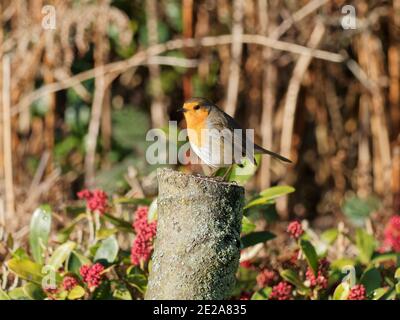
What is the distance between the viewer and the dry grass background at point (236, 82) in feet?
15.7

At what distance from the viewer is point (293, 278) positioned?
2934 mm

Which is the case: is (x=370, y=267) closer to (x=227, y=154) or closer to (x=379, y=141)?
(x=227, y=154)

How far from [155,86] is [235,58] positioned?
61 centimetres

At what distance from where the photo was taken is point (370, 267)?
3.09 m

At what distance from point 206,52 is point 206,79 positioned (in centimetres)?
17

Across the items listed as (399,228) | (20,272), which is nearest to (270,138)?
(399,228)

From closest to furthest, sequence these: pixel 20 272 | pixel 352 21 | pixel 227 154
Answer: pixel 20 272 < pixel 227 154 < pixel 352 21

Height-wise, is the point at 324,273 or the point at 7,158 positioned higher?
the point at 7,158

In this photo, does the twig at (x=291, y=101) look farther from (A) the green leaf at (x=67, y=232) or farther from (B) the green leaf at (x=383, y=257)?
(A) the green leaf at (x=67, y=232)

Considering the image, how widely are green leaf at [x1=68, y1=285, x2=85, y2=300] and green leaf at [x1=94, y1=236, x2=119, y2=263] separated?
0.23 meters

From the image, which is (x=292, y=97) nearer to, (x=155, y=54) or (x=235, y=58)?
(x=235, y=58)

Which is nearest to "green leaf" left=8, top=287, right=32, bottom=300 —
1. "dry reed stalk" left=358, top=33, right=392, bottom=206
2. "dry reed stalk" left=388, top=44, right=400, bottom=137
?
"dry reed stalk" left=358, top=33, right=392, bottom=206

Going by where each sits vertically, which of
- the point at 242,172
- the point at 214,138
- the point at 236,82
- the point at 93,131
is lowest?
the point at 242,172

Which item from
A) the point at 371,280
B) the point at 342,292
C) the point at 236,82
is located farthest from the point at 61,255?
the point at 236,82
